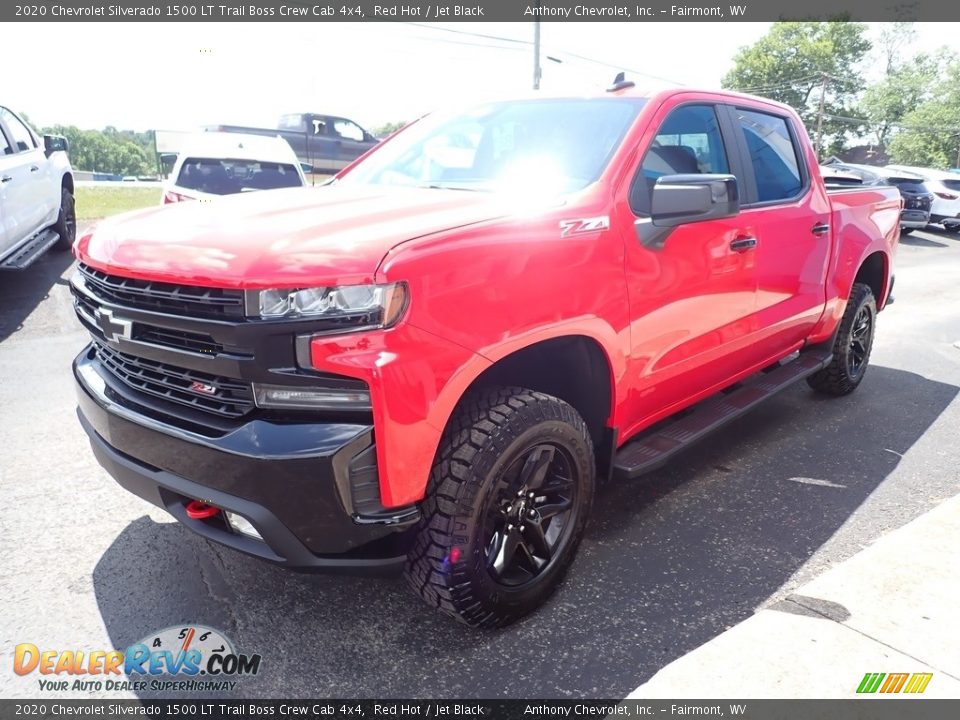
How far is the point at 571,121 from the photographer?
317 cm

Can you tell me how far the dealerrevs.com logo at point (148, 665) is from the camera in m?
2.27

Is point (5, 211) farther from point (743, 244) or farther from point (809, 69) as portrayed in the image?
point (809, 69)

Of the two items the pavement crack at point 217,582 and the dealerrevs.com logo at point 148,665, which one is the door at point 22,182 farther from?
the dealerrevs.com logo at point 148,665

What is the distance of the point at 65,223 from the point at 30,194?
1.50 metres

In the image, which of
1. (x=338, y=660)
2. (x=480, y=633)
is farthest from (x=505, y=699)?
(x=338, y=660)

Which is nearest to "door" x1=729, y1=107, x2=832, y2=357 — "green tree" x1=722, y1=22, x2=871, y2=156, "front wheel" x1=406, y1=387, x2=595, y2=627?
"front wheel" x1=406, y1=387, x2=595, y2=627

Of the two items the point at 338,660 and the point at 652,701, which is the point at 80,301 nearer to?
the point at 338,660

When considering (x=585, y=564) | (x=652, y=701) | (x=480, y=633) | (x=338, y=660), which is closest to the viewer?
(x=652, y=701)

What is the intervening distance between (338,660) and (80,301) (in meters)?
1.64

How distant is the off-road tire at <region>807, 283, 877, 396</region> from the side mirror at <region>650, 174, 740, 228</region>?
8.09 ft

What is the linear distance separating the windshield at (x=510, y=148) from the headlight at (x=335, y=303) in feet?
3.52

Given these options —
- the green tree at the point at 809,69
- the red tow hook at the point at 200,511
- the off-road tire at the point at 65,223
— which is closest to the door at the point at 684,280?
the red tow hook at the point at 200,511

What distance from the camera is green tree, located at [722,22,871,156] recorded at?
66812 mm

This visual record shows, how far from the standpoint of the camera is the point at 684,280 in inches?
119
